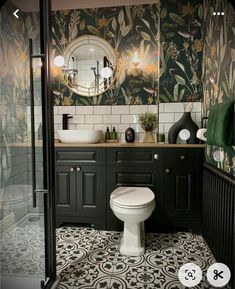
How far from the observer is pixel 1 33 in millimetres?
1401

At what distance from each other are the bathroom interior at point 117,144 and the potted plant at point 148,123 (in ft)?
0.06

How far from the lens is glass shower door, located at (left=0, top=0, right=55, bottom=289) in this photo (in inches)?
59.4

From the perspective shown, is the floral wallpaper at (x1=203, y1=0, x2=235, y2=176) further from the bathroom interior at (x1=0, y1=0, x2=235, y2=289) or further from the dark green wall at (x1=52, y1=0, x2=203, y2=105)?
the dark green wall at (x1=52, y1=0, x2=203, y2=105)

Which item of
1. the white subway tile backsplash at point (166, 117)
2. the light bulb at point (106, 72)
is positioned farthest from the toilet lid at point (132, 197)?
the light bulb at point (106, 72)

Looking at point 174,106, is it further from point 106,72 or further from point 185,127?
point 106,72

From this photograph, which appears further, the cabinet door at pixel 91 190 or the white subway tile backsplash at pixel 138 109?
the white subway tile backsplash at pixel 138 109

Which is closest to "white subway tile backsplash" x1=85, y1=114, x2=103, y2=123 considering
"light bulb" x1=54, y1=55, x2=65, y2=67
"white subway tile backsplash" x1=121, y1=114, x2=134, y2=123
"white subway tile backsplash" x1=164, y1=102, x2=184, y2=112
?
"white subway tile backsplash" x1=121, y1=114, x2=134, y2=123

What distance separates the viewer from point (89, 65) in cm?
301

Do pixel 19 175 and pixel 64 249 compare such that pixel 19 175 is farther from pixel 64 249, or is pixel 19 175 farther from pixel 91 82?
pixel 91 82

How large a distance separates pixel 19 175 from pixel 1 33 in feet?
2.92

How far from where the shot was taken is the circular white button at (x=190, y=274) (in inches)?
68.5

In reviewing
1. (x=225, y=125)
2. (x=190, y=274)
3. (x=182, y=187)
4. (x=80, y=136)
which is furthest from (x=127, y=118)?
(x=190, y=274)

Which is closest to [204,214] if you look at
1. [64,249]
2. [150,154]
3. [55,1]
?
[150,154]

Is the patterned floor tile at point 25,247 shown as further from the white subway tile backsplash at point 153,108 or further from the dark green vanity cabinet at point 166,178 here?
the white subway tile backsplash at point 153,108
